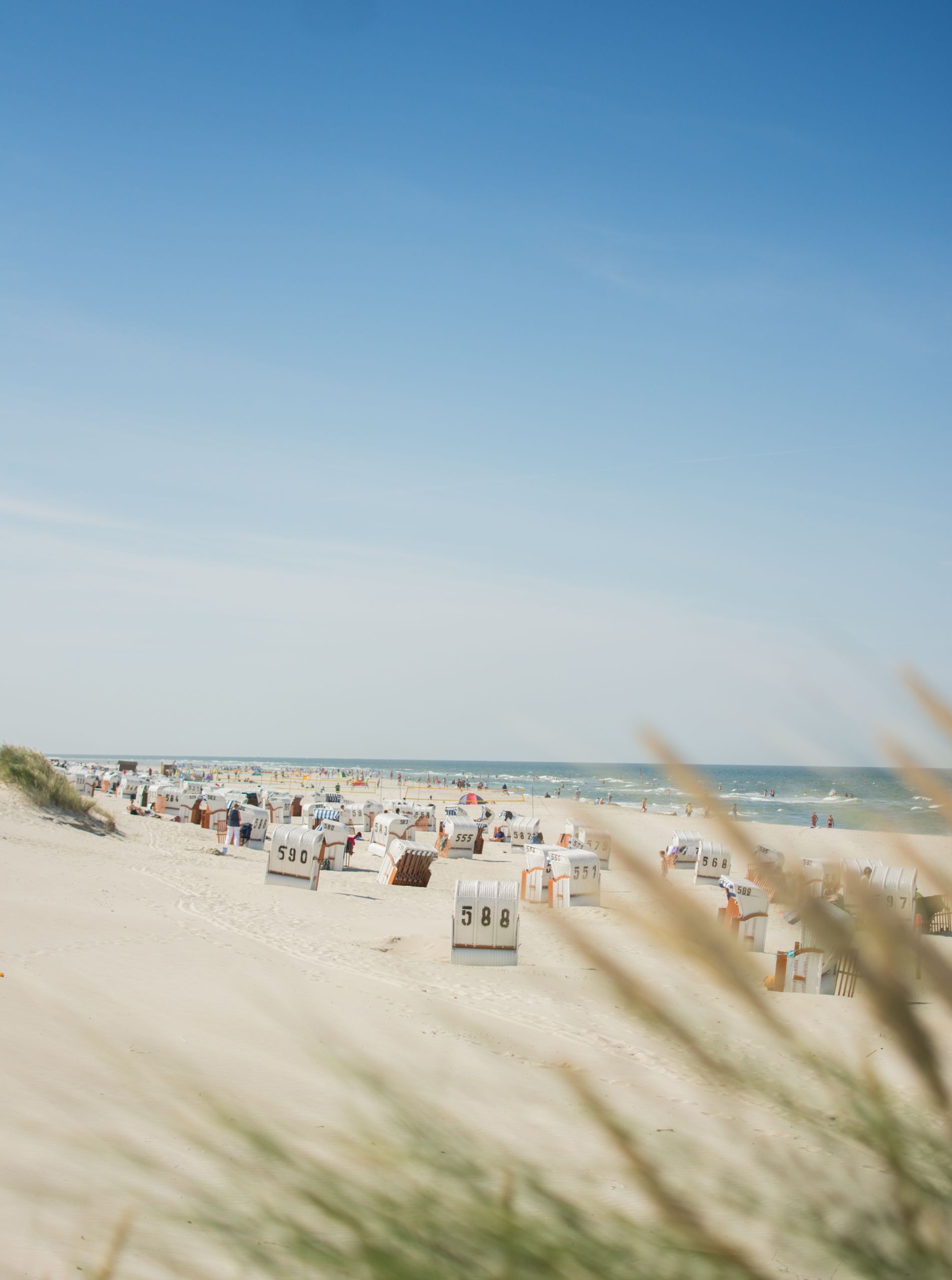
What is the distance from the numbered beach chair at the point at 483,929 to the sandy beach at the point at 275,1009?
1.20ft

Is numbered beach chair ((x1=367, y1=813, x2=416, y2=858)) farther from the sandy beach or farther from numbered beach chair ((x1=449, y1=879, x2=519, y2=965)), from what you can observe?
numbered beach chair ((x1=449, y1=879, x2=519, y2=965))

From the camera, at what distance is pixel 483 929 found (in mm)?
14531

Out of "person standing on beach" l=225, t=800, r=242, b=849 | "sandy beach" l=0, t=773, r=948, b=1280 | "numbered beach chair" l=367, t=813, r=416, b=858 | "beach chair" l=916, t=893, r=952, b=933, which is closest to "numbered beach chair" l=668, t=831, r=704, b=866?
"sandy beach" l=0, t=773, r=948, b=1280

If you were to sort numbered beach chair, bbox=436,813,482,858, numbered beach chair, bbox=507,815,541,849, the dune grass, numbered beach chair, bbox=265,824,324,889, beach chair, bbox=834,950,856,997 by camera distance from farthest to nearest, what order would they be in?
numbered beach chair, bbox=507,815,541,849, numbered beach chair, bbox=436,813,482,858, the dune grass, numbered beach chair, bbox=265,824,324,889, beach chair, bbox=834,950,856,997

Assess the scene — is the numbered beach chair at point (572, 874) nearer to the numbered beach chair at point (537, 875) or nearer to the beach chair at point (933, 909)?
the numbered beach chair at point (537, 875)

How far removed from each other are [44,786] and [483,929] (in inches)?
767

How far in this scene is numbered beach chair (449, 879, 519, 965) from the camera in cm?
1452

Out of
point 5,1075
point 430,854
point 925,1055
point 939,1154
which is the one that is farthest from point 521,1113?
point 430,854

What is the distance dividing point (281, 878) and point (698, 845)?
1130 cm

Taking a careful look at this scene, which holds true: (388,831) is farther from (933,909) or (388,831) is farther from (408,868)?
(933,909)

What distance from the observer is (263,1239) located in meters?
1.16

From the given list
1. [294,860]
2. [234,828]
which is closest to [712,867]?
[294,860]

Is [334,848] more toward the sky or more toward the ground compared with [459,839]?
more toward the sky

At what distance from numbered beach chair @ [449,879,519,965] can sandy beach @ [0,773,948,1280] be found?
37cm
